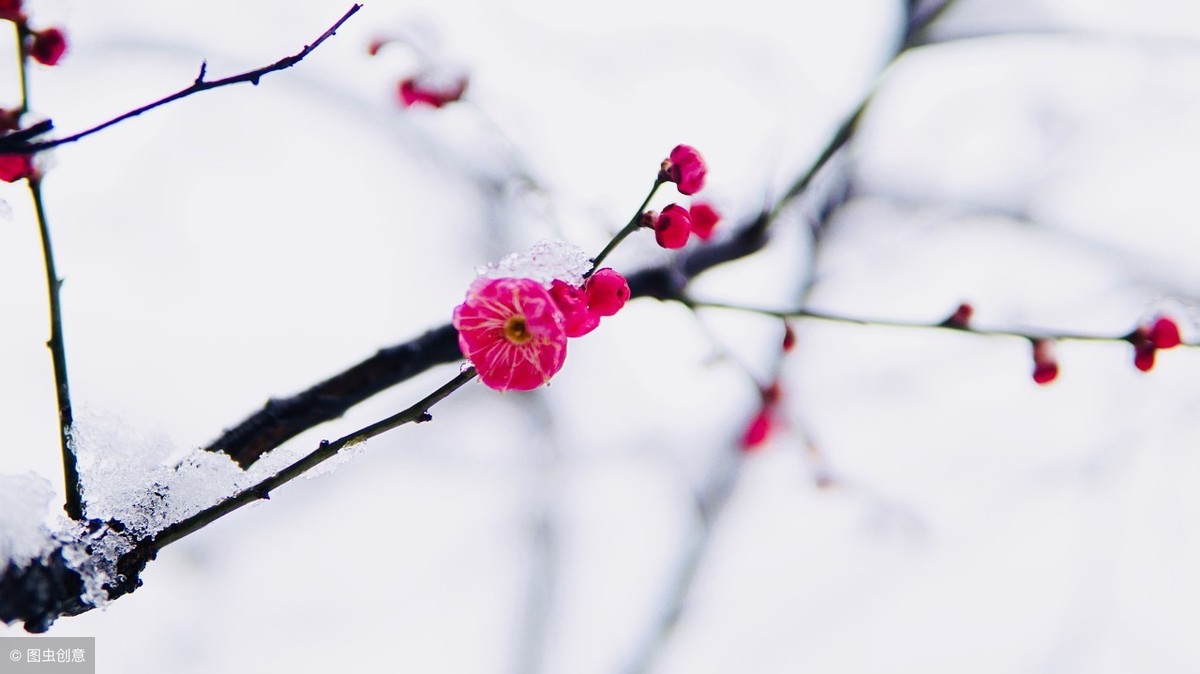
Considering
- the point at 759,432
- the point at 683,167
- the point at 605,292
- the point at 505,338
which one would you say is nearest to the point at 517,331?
the point at 505,338

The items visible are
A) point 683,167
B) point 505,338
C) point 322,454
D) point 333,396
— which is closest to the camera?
point 322,454

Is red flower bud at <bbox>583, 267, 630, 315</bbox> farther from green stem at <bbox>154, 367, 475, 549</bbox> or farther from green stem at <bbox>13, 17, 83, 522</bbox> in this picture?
green stem at <bbox>13, 17, 83, 522</bbox>

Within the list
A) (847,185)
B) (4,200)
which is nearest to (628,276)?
(4,200)

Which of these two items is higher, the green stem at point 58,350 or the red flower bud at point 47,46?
the red flower bud at point 47,46

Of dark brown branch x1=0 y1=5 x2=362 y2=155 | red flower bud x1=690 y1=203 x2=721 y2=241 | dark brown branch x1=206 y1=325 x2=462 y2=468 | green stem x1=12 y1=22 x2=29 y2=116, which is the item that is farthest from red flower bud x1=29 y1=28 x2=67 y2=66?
red flower bud x1=690 y1=203 x2=721 y2=241

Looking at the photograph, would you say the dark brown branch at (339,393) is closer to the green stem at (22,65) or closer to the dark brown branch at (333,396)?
the dark brown branch at (333,396)

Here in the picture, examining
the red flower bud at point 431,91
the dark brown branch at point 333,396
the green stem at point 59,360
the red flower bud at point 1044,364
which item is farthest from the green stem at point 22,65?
the red flower bud at point 1044,364

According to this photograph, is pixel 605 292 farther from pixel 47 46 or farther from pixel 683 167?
pixel 47 46

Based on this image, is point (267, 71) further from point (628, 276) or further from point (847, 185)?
point (847, 185)
